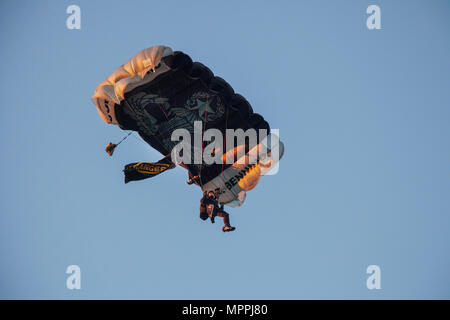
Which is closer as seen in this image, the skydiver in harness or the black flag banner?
the skydiver in harness

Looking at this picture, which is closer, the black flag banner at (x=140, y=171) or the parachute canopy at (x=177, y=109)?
the parachute canopy at (x=177, y=109)

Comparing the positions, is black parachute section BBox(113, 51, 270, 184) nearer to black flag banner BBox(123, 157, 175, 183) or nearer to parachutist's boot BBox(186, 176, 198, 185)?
black flag banner BBox(123, 157, 175, 183)

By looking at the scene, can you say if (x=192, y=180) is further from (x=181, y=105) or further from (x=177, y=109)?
(x=181, y=105)

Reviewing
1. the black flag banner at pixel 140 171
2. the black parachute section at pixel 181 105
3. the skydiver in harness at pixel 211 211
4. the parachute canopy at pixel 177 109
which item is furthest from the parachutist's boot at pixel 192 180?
the black flag banner at pixel 140 171

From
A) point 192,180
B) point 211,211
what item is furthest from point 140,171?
point 211,211

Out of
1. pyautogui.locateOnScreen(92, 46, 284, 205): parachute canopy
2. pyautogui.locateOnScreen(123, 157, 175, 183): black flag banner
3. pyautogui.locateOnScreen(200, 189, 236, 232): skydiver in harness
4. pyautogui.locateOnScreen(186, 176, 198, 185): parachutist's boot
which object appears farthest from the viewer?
pyautogui.locateOnScreen(186, 176, 198, 185): parachutist's boot

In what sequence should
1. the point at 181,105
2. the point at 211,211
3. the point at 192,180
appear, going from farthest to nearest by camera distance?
1. the point at 192,180
2. the point at 181,105
3. the point at 211,211

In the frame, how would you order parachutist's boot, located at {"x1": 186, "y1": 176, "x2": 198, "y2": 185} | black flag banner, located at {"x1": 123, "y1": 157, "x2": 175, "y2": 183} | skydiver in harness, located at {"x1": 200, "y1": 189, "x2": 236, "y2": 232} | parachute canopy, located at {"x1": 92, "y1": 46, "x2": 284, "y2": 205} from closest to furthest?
parachute canopy, located at {"x1": 92, "y1": 46, "x2": 284, "y2": 205} < skydiver in harness, located at {"x1": 200, "y1": 189, "x2": 236, "y2": 232} < black flag banner, located at {"x1": 123, "y1": 157, "x2": 175, "y2": 183} < parachutist's boot, located at {"x1": 186, "y1": 176, "x2": 198, "y2": 185}

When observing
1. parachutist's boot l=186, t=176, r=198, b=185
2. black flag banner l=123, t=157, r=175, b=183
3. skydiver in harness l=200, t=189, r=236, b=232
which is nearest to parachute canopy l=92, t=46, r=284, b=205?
black flag banner l=123, t=157, r=175, b=183

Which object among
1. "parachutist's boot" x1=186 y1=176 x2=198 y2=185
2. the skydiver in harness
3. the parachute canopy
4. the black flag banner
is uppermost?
the parachute canopy

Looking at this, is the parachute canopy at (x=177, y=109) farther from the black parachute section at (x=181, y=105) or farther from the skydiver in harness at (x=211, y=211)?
the skydiver in harness at (x=211, y=211)

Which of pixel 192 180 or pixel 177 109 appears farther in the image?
pixel 192 180
